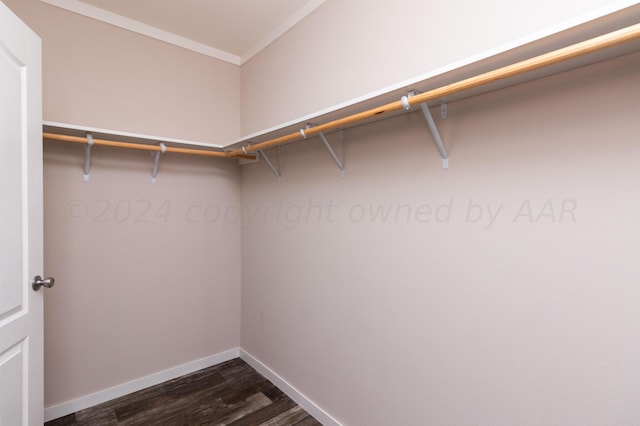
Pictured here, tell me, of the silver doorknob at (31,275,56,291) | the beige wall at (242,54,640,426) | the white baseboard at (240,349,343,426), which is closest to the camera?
the beige wall at (242,54,640,426)

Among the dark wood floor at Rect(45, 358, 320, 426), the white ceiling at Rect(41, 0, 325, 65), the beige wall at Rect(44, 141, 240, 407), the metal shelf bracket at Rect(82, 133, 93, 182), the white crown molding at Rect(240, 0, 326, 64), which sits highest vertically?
the white ceiling at Rect(41, 0, 325, 65)

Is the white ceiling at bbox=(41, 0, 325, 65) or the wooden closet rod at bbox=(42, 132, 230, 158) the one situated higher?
the white ceiling at bbox=(41, 0, 325, 65)

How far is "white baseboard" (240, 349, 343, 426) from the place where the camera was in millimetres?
1891

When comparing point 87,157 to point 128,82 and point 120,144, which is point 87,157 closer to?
point 120,144

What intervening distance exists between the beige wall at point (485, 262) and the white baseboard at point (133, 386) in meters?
0.94

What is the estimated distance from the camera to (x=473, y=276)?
1.25 meters

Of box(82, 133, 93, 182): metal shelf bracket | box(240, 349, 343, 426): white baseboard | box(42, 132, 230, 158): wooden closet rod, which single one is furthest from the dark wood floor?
box(42, 132, 230, 158): wooden closet rod

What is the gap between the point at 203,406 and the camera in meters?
2.07

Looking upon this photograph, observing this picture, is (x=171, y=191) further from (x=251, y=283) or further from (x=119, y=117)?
(x=251, y=283)

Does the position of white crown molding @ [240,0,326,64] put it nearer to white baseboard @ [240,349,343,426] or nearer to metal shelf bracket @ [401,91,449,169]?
metal shelf bracket @ [401,91,449,169]

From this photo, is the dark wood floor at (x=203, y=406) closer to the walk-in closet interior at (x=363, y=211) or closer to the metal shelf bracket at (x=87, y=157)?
the walk-in closet interior at (x=363, y=211)

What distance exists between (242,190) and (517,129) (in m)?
2.11

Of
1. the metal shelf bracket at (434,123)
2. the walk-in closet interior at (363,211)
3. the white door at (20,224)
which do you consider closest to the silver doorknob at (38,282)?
the white door at (20,224)

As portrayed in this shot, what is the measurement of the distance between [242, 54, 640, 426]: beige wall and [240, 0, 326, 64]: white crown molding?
0.84m
